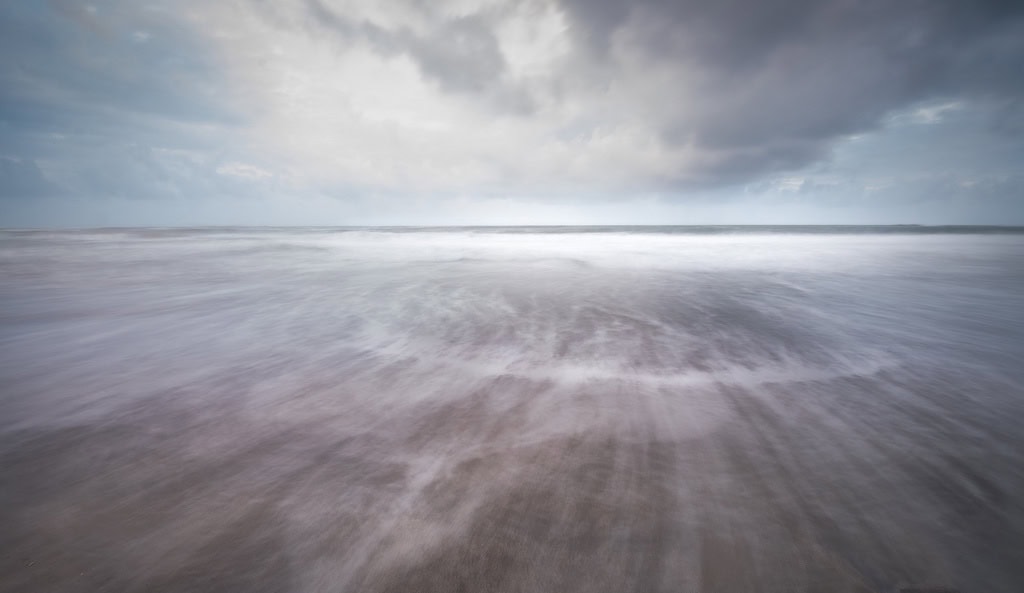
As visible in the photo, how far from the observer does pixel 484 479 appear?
2645 millimetres

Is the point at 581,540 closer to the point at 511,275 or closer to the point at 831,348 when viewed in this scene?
the point at 831,348

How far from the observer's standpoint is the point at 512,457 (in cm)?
290

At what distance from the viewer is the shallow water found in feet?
6.50

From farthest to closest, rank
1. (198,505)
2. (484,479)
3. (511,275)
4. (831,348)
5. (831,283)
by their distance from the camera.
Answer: (511,275) < (831,283) < (831,348) < (484,479) < (198,505)

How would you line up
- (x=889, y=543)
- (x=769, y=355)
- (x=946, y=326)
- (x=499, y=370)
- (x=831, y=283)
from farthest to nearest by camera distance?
(x=831, y=283) → (x=946, y=326) → (x=769, y=355) → (x=499, y=370) → (x=889, y=543)

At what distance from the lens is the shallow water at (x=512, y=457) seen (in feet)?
6.50

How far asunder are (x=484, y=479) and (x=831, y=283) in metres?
15.1

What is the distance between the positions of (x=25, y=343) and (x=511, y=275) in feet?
37.8

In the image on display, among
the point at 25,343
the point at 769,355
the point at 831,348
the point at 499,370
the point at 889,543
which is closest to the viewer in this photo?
the point at 889,543

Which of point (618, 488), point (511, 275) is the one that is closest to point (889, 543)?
point (618, 488)

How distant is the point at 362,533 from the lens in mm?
2195

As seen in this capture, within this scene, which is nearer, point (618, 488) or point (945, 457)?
point (618, 488)

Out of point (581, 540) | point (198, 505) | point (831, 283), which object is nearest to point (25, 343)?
point (198, 505)

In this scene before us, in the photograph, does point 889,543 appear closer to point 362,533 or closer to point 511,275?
point 362,533
